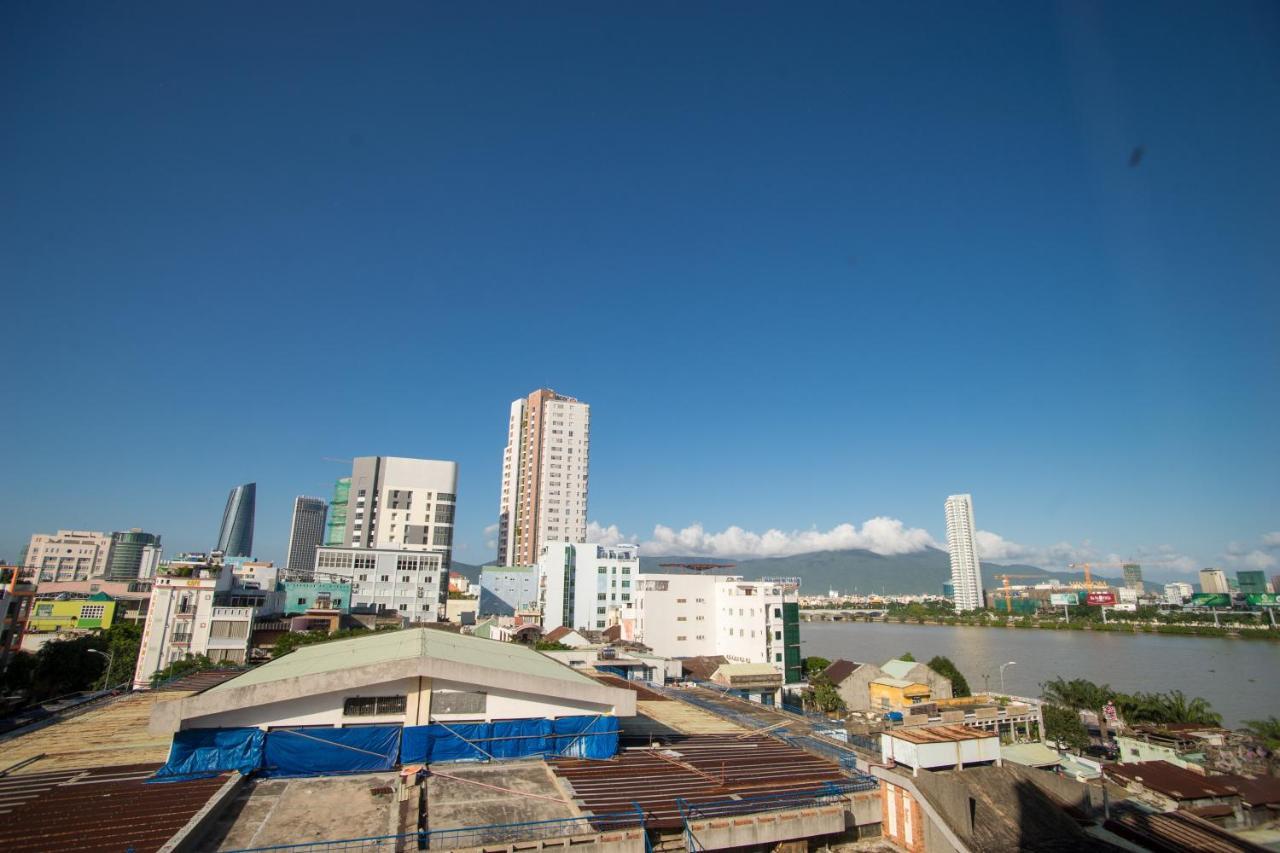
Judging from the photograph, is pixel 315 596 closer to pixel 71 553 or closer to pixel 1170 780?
pixel 1170 780

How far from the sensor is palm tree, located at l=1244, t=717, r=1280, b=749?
2495 cm

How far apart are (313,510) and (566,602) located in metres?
137

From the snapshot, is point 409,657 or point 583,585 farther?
point 583,585

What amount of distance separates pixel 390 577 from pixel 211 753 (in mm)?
46485

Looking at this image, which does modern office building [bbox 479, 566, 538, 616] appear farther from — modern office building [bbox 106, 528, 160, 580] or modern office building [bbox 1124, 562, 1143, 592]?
modern office building [bbox 1124, 562, 1143, 592]

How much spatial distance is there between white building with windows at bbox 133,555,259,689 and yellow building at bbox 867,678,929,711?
30594 mm

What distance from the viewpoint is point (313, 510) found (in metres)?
164

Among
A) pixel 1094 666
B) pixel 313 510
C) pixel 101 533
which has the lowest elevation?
pixel 1094 666

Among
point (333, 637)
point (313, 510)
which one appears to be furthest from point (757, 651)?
point (313, 510)

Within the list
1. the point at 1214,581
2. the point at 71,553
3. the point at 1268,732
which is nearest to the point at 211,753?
the point at 1268,732

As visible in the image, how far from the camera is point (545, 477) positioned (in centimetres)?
8312

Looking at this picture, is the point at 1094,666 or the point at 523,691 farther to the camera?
the point at 1094,666

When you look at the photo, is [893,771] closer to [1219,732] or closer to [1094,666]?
[1219,732]

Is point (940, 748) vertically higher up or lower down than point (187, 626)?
lower down
